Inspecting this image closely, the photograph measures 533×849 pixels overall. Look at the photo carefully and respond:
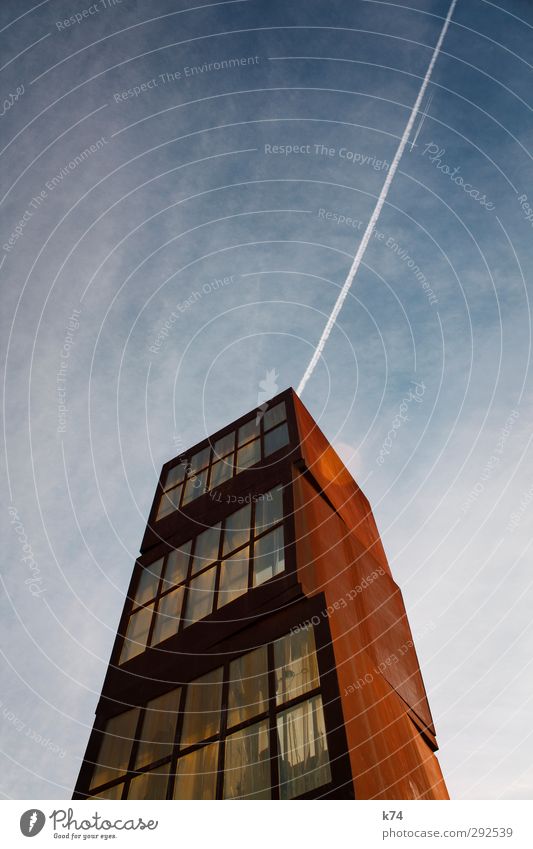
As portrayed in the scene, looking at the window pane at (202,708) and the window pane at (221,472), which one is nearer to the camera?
the window pane at (202,708)

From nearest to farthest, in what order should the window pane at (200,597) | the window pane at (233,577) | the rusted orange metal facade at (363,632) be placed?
1. the rusted orange metal facade at (363,632)
2. the window pane at (233,577)
3. the window pane at (200,597)

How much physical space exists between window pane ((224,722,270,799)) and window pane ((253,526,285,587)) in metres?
3.74

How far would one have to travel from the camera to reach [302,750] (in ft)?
34.7

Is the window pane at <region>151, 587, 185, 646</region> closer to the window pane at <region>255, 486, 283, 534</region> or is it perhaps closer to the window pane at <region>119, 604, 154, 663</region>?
the window pane at <region>119, 604, 154, 663</region>

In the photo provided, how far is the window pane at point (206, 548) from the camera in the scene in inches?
666

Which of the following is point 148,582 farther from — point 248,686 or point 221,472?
point 248,686

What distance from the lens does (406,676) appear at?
16.4m

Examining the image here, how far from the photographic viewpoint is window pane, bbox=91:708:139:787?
13.6 metres

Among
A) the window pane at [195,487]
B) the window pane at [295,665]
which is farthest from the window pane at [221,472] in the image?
the window pane at [295,665]

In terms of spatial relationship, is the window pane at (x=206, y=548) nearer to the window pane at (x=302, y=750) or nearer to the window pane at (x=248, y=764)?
the window pane at (x=248, y=764)

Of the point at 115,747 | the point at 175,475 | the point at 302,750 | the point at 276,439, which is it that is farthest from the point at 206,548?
the point at 302,750

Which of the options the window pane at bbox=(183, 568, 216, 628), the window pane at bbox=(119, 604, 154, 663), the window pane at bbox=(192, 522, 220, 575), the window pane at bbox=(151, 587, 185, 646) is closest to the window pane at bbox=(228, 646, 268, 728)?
the window pane at bbox=(183, 568, 216, 628)

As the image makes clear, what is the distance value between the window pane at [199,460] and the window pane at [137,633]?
578 cm
